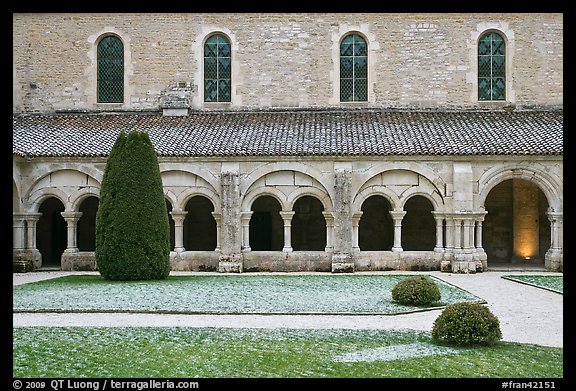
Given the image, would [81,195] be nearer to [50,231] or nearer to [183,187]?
[183,187]

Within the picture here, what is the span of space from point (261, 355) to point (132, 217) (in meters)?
11.1

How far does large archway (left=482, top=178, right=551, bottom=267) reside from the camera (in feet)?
86.6

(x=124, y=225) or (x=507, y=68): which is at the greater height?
(x=507, y=68)

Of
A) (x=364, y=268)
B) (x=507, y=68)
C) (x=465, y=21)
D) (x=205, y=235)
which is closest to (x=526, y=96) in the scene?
(x=507, y=68)

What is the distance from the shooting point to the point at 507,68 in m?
26.9

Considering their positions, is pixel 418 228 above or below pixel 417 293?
above

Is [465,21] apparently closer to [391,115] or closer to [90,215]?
[391,115]

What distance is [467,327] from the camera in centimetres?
1027

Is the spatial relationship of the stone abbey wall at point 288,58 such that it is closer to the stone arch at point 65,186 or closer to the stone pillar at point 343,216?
the stone arch at point 65,186

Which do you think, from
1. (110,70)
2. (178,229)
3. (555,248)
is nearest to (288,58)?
(110,70)

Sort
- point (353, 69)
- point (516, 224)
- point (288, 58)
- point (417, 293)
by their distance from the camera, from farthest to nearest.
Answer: point (353, 69), point (288, 58), point (516, 224), point (417, 293)

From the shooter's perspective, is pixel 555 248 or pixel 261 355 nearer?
pixel 261 355

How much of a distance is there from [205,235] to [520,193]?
11.9 metres

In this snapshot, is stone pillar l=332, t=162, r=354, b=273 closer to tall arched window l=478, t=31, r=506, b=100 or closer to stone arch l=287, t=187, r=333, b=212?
stone arch l=287, t=187, r=333, b=212
